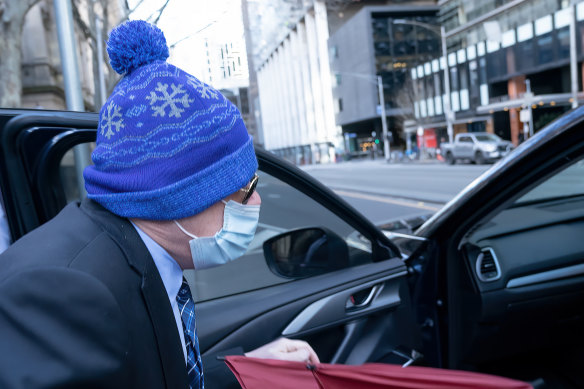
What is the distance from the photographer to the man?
81cm

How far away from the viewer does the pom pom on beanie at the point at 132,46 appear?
117cm

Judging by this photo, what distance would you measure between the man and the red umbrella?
0.37m

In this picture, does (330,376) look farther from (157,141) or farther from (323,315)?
(157,141)

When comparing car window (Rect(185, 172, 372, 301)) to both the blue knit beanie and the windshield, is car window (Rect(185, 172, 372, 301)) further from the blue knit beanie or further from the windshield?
the windshield

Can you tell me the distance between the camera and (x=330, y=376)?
162cm

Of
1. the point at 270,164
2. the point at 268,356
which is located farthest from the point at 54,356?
the point at 270,164

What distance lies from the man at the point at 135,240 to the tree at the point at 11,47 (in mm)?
7419

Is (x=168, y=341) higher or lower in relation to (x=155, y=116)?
lower

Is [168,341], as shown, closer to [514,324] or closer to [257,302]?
[257,302]

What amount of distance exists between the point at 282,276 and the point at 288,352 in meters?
0.58

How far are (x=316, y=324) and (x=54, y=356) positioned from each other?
56.4 inches

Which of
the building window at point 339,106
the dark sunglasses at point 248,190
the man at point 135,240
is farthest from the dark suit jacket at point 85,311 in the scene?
the building window at point 339,106

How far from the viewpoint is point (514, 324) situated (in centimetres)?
265

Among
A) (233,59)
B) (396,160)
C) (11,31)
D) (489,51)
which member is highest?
(489,51)
